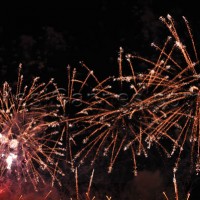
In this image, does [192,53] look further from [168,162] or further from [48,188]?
[48,188]

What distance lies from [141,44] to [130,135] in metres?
3.32

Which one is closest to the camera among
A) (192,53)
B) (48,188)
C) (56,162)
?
(192,53)

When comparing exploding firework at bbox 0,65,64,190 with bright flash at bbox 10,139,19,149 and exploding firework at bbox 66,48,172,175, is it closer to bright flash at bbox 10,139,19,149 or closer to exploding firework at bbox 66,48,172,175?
bright flash at bbox 10,139,19,149

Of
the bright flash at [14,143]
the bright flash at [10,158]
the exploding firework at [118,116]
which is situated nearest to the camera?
the exploding firework at [118,116]

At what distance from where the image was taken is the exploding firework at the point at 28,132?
41.7 ft

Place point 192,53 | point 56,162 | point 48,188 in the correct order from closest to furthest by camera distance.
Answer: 1. point 192,53
2. point 48,188
3. point 56,162

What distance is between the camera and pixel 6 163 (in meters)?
13.6

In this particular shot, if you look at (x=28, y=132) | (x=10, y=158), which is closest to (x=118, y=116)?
(x=28, y=132)

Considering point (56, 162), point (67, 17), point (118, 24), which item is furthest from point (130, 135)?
point (67, 17)

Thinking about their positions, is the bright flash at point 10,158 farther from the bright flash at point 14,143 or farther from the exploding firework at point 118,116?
the exploding firework at point 118,116

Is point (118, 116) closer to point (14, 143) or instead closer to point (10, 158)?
point (14, 143)

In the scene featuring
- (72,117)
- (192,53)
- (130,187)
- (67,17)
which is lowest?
(130,187)

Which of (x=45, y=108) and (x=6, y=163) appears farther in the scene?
(x=45, y=108)

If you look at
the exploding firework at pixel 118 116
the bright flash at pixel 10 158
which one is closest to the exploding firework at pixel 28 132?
the bright flash at pixel 10 158
